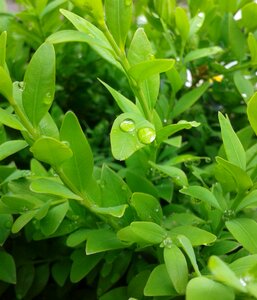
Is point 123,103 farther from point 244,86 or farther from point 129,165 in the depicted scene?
point 244,86

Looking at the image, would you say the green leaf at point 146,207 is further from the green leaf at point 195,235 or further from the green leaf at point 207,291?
the green leaf at point 207,291

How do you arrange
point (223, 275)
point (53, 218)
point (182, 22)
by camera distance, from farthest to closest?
point (182, 22) → point (53, 218) → point (223, 275)

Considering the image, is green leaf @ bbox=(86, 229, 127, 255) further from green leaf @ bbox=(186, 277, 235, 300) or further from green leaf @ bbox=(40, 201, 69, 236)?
green leaf @ bbox=(186, 277, 235, 300)

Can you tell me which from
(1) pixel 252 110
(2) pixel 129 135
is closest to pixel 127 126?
(2) pixel 129 135

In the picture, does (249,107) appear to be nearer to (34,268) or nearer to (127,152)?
(127,152)

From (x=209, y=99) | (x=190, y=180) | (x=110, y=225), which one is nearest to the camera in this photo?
(x=110, y=225)

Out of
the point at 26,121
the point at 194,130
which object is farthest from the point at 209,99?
the point at 26,121

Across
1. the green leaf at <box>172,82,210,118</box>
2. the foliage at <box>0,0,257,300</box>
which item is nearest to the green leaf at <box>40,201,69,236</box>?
the foliage at <box>0,0,257,300</box>
